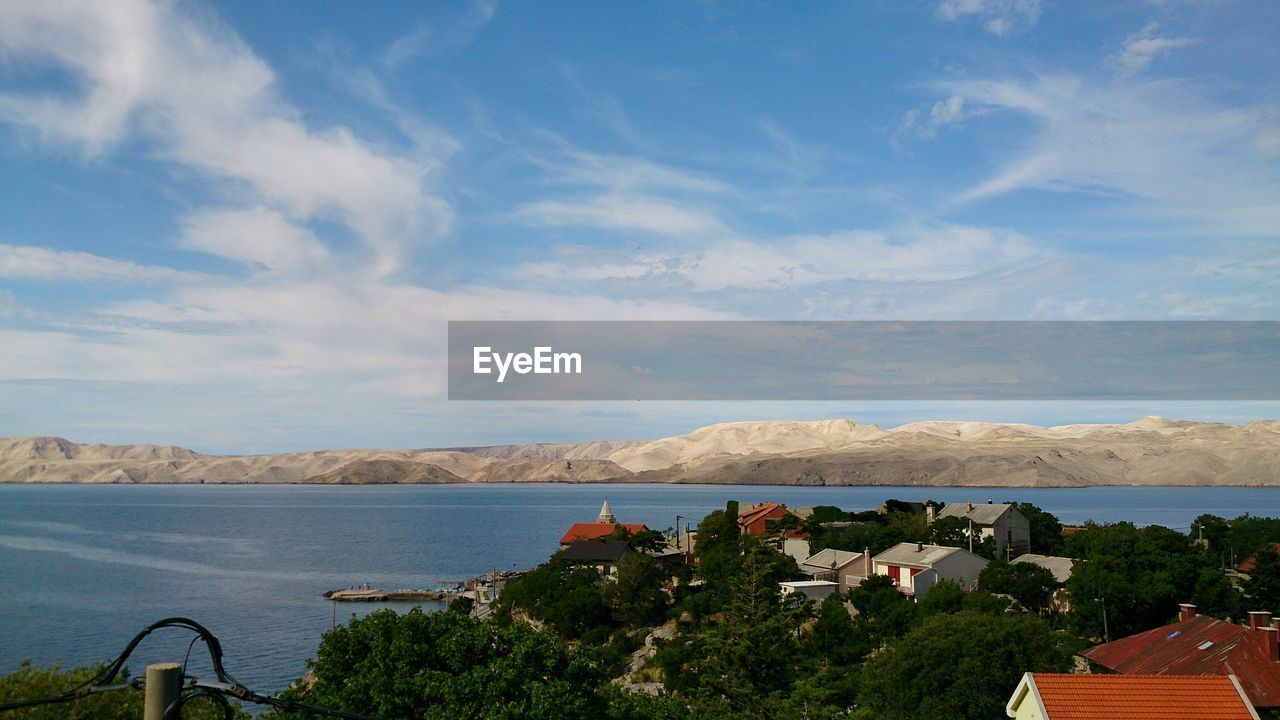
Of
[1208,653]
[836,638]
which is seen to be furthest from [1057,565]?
[1208,653]

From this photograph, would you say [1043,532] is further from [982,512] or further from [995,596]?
[995,596]

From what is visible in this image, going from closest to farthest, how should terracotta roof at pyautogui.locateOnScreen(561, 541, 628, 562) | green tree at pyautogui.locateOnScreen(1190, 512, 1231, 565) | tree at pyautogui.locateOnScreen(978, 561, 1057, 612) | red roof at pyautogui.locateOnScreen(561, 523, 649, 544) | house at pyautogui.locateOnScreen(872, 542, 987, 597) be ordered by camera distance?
tree at pyautogui.locateOnScreen(978, 561, 1057, 612) < house at pyautogui.locateOnScreen(872, 542, 987, 597) < green tree at pyautogui.locateOnScreen(1190, 512, 1231, 565) < terracotta roof at pyautogui.locateOnScreen(561, 541, 628, 562) < red roof at pyautogui.locateOnScreen(561, 523, 649, 544)

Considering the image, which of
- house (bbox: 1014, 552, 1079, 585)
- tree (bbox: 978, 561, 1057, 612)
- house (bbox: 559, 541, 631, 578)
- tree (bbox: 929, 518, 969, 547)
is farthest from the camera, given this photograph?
house (bbox: 559, 541, 631, 578)

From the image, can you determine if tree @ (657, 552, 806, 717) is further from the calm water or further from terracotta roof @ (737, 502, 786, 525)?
terracotta roof @ (737, 502, 786, 525)

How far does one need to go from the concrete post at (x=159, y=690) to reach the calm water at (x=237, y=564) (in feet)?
112

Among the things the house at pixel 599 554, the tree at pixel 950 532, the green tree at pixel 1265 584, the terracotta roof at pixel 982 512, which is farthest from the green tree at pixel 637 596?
the green tree at pixel 1265 584

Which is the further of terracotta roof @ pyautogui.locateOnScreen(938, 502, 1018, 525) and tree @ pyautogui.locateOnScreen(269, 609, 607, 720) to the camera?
terracotta roof @ pyautogui.locateOnScreen(938, 502, 1018, 525)

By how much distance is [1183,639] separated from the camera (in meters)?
22.9

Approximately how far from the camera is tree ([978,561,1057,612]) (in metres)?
33.8

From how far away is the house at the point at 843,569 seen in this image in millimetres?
39500

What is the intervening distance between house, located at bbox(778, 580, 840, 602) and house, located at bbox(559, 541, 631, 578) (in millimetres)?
15947

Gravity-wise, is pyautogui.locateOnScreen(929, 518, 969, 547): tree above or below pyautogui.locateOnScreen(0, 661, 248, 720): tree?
below

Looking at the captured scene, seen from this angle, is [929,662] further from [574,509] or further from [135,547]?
[574,509]

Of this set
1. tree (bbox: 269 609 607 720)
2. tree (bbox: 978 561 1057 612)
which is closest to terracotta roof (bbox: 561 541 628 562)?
tree (bbox: 978 561 1057 612)
